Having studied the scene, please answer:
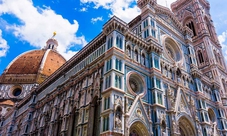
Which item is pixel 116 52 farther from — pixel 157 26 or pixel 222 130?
pixel 222 130

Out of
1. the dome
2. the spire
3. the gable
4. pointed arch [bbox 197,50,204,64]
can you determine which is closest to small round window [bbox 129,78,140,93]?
the gable

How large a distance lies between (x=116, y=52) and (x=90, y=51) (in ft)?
21.0

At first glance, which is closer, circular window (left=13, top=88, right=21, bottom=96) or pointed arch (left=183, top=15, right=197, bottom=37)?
pointed arch (left=183, top=15, right=197, bottom=37)

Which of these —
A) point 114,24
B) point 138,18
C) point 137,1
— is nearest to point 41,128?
point 114,24

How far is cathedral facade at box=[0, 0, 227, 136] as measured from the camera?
60.7ft

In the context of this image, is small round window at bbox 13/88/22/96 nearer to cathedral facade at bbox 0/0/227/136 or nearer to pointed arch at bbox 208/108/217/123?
cathedral facade at bbox 0/0/227/136

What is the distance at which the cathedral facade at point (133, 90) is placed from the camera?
1850 centimetres

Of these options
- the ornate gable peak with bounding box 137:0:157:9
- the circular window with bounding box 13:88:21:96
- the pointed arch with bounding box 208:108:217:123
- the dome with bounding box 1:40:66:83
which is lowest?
the pointed arch with bounding box 208:108:217:123

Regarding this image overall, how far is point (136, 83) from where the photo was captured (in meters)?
21.3

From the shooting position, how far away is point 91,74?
22.4m

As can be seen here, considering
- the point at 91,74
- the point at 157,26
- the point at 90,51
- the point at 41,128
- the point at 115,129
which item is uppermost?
the point at 157,26

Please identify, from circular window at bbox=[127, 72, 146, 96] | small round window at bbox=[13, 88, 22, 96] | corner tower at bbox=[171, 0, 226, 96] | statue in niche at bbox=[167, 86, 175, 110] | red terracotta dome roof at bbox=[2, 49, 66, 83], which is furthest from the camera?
red terracotta dome roof at bbox=[2, 49, 66, 83]

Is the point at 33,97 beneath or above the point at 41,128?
above

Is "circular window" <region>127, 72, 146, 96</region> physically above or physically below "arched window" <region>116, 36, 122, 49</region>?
below
